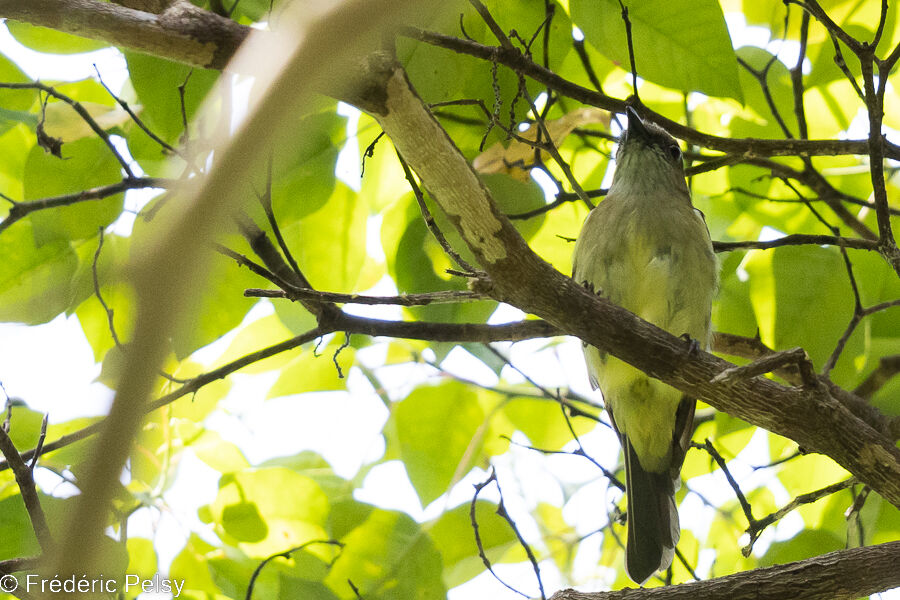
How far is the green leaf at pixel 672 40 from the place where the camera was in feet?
8.90

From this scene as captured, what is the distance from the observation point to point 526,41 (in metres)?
3.00

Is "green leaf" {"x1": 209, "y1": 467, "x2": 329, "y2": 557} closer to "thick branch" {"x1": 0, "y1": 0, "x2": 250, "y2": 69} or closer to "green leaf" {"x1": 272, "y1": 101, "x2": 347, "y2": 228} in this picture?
"green leaf" {"x1": 272, "y1": 101, "x2": 347, "y2": 228}

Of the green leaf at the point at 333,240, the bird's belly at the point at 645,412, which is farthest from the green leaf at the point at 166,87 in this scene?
the bird's belly at the point at 645,412

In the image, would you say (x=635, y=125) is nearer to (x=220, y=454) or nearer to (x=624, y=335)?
(x=624, y=335)

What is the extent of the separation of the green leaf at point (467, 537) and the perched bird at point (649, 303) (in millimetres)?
589

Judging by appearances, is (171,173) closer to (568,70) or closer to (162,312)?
(568,70)

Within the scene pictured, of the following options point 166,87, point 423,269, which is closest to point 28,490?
point 166,87

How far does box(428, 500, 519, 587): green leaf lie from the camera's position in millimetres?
3295

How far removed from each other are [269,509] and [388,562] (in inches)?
19.5

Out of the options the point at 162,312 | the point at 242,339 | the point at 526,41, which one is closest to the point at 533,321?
the point at 526,41

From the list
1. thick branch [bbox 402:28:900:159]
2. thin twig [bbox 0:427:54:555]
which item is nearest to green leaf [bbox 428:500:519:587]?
thin twig [bbox 0:427:54:555]

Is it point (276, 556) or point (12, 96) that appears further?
point (12, 96)

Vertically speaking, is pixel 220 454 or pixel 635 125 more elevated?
pixel 635 125

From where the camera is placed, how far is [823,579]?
2.13 meters
